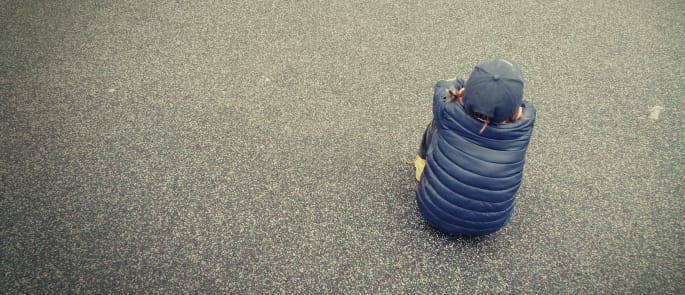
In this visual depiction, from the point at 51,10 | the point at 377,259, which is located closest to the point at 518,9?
the point at 377,259

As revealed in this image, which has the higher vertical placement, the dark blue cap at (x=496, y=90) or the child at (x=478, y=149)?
the dark blue cap at (x=496, y=90)

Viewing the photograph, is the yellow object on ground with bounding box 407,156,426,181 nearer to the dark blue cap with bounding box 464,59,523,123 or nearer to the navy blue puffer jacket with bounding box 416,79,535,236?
the navy blue puffer jacket with bounding box 416,79,535,236

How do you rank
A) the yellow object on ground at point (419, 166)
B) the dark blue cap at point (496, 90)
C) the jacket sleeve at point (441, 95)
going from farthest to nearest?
the yellow object on ground at point (419, 166) → the jacket sleeve at point (441, 95) → the dark blue cap at point (496, 90)

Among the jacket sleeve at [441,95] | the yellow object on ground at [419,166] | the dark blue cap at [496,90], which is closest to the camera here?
the dark blue cap at [496,90]

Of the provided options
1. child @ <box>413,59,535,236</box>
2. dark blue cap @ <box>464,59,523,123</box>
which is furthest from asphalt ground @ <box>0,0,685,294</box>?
dark blue cap @ <box>464,59,523,123</box>

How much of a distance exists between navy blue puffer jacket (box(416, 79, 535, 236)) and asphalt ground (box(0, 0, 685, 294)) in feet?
0.50

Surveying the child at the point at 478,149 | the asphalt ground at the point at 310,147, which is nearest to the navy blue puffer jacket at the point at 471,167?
the child at the point at 478,149

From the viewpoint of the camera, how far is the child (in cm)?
90

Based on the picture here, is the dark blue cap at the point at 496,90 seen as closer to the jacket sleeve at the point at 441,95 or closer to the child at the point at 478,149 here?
the child at the point at 478,149

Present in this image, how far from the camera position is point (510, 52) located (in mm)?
1807

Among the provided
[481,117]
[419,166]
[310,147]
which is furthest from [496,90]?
[310,147]

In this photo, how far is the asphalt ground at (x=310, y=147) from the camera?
1.13m

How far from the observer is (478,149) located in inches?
38.9

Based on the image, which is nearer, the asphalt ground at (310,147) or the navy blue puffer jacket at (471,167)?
the navy blue puffer jacket at (471,167)
